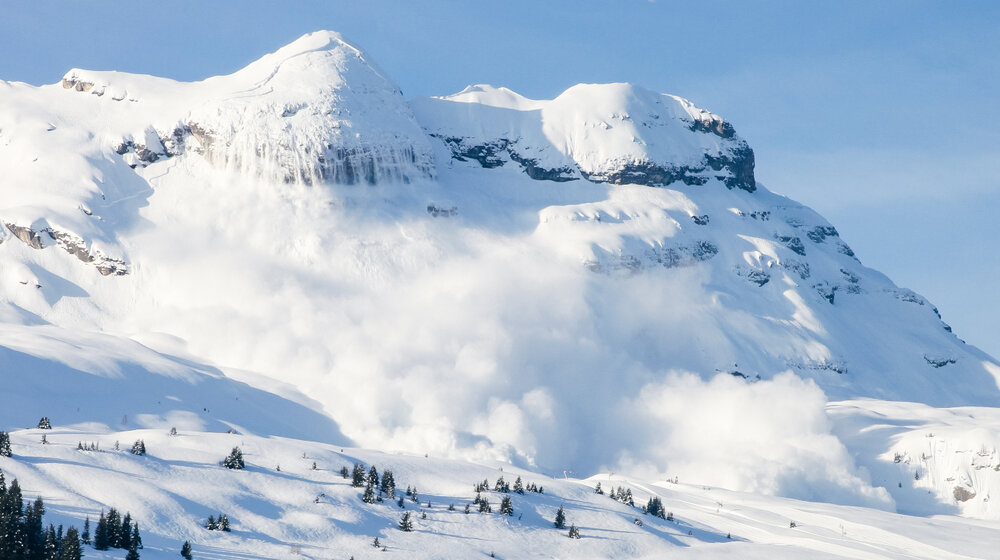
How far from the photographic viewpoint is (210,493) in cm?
8231

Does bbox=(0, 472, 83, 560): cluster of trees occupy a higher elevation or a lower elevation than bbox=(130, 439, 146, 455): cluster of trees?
lower

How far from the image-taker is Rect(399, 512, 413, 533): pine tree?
8300 cm

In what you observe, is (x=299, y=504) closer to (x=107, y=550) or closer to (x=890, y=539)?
(x=107, y=550)

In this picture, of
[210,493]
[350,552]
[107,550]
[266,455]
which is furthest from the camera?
[266,455]

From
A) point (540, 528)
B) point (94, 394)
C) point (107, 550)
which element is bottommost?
point (107, 550)

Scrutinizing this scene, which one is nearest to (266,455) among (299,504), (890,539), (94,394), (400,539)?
(299,504)

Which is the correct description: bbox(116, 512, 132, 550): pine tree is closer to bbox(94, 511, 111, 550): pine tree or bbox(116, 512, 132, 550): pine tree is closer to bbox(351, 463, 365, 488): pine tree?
bbox(94, 511, 111, 550): pine tree

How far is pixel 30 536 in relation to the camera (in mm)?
64125

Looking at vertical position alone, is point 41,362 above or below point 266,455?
above

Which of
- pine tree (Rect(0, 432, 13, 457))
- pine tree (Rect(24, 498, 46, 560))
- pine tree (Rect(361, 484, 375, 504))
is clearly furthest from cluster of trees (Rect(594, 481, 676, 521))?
pine tree (Rect(24, 498, 46, 560))

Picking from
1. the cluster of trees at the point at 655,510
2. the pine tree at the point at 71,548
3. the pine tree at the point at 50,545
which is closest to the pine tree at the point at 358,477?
the cluster of trees at the point at 655,510

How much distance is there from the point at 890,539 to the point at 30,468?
86.4m

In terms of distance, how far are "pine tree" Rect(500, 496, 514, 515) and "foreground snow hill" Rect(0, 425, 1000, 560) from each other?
415mm

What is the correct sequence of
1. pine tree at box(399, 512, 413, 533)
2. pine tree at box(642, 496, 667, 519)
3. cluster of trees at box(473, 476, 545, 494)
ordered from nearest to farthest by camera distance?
pine tree at box(399, 512, 413, 533), cluster of trees at box(473, 476, 545, 494), pine tree at box(642, 496, 667, 519)
